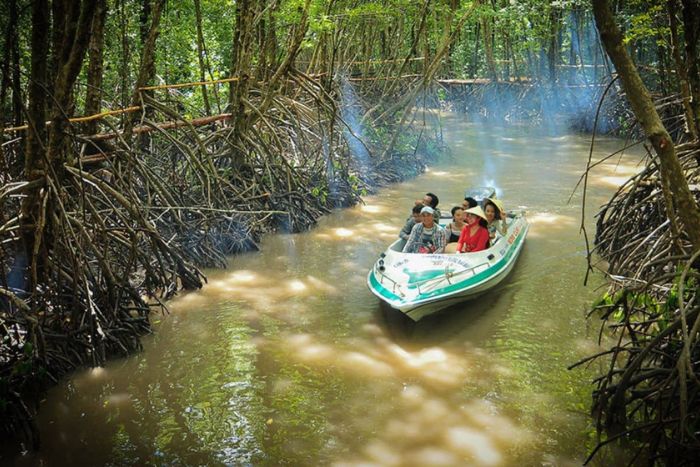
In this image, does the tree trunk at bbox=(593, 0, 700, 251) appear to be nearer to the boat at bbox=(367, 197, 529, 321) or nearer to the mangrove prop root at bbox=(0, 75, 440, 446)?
the boat at bbox=(367, 197, 529, 321)

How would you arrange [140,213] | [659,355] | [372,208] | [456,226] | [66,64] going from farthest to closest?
[372,208] < [456,226] < [140,213] < [66,64] < [659,355]

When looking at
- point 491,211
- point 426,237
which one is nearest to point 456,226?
point 491,211

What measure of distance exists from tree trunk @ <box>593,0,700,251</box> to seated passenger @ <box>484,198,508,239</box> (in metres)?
4.17

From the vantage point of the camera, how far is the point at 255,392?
18.4ft

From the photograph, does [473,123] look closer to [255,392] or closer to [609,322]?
[609,322]

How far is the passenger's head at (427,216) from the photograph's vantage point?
7.68 metres

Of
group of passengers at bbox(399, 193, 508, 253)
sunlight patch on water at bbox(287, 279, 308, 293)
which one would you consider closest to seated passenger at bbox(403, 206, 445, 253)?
group of passengers at bbox(399, 193, 508, 253)

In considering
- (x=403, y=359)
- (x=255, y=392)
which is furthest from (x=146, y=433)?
(x=403, y=359)

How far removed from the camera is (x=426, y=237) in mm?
7773

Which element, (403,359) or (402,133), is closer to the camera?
(403,359)

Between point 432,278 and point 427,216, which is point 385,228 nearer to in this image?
point 427,216

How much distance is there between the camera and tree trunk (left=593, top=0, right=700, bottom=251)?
12.4 ft

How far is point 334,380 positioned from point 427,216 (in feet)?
8.66

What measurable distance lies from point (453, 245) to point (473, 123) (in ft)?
48.9
